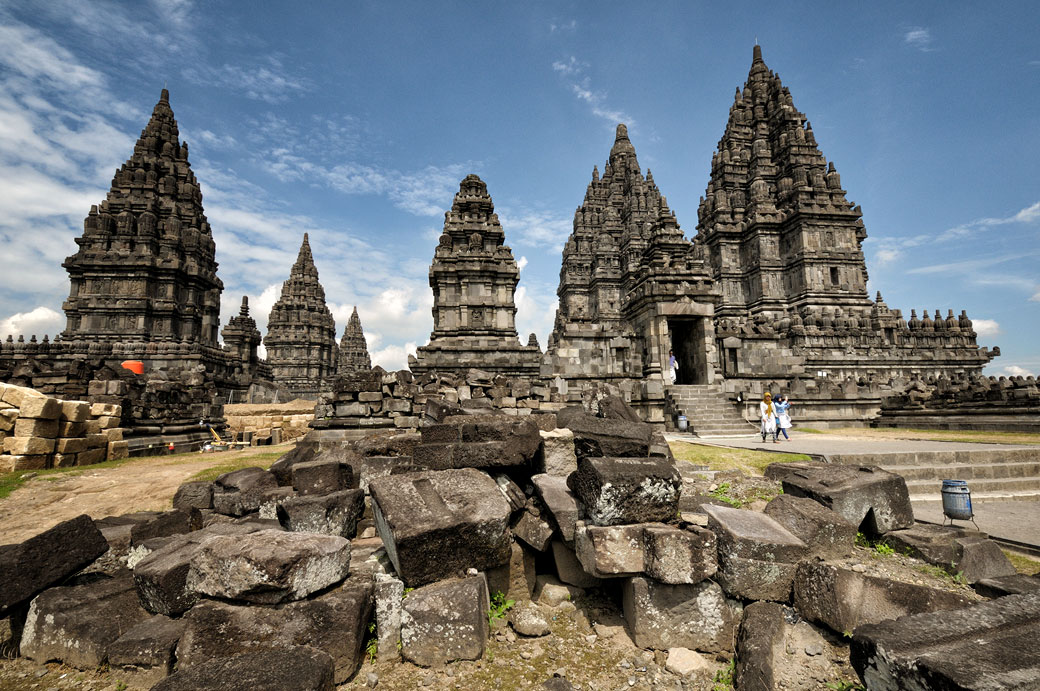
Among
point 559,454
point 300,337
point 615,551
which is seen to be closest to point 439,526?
point 615,551

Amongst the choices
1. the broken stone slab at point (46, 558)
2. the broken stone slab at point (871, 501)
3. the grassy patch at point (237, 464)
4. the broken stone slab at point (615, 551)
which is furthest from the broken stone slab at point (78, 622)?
the broken stone slab at point (871, 501)

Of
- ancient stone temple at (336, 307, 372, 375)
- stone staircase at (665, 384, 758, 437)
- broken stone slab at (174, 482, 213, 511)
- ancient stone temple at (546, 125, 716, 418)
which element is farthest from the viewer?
ancient stone temple at (336, 307, 372, 375)

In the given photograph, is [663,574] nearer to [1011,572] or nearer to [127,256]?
[1011,572]

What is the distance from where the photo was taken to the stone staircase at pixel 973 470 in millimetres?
7340

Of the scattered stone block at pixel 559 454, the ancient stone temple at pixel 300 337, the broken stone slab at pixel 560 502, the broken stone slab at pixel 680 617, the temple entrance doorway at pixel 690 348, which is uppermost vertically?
the ancient stone temple at pixel 300 337

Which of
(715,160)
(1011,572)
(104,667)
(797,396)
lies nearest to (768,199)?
(715,160)

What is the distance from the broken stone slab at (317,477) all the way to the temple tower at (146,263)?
25877mm

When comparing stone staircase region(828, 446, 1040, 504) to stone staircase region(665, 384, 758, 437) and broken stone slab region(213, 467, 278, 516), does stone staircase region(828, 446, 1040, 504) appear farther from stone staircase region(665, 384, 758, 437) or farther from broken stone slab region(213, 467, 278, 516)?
broken stone slab region(213, 467, 278, 516)

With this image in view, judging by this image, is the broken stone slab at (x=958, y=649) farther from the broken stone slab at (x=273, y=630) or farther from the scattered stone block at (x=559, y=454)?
the scattered stone block at (x=559, y=454)

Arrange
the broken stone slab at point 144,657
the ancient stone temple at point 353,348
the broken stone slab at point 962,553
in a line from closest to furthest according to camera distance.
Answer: the broken stone slab at point 144,657, the broken stone slab at point 962,553, the ancient stone temple at point 353,348

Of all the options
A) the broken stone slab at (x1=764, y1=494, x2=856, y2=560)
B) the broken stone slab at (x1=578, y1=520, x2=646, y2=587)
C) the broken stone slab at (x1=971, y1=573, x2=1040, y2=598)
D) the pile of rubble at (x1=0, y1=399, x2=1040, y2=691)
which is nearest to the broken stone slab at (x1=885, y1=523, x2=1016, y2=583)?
the pile of rubble at (x1=0, y1=399, x2=1040, y2=691)

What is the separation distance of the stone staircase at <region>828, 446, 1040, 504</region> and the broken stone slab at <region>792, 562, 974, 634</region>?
4.62 m

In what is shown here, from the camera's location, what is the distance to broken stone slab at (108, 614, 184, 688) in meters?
3.33

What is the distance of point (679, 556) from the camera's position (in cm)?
384
